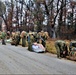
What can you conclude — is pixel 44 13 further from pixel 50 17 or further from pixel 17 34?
pixel 17 34

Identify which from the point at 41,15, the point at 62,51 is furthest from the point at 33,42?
the point at 41,15

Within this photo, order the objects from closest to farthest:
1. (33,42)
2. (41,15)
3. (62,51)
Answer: (62,51)
(33,42)
(41,15)

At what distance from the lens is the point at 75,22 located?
55.6m

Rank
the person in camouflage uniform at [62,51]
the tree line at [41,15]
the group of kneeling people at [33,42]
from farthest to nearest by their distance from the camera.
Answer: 1. the tree line at [41,15]
2. the group of kneeling people at [33,42]
3. the person in camouflage uniform at [62,51]

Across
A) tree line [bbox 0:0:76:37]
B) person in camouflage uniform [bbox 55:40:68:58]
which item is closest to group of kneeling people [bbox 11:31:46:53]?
person in camouflage uniform [bbox 55:40:68:58]

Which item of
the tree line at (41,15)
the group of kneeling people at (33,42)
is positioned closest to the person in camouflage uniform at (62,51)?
the group of kneeling people at (33,42)

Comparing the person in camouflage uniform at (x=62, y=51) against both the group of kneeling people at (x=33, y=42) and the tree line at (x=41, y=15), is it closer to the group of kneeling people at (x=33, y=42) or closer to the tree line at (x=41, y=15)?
the group of kneeling people at (x=33, y=42)

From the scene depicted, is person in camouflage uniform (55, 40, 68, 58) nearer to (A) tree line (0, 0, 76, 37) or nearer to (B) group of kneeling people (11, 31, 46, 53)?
(B) group of kneeling people (11, 31, 46, 53)

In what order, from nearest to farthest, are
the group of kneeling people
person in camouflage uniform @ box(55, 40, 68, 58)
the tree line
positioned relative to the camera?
person in camouflage uniform @ box(55, 40, 68, 58)
the group of kneeling people
the tree line

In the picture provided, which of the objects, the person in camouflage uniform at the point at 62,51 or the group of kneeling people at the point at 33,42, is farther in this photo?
the group of kneeling people at the point at 33,42

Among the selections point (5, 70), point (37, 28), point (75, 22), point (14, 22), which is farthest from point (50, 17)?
point (5, 70)

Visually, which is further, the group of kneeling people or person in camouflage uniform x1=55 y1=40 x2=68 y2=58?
the group of kneeling people

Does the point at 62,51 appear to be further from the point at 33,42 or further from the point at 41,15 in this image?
the point at 41,15

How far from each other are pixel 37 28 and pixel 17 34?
20793mm
